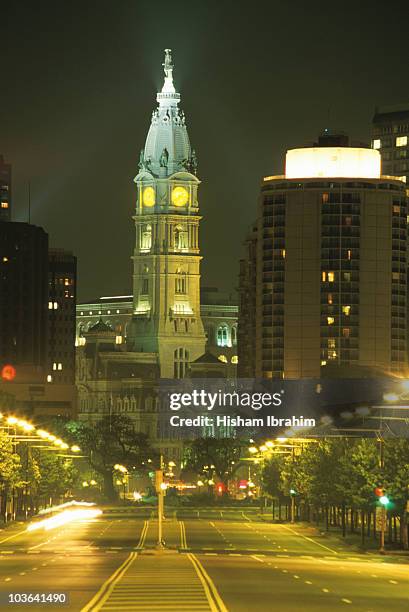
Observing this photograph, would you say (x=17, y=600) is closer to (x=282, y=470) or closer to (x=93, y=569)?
(x=93, y=569)

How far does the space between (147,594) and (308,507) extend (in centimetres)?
11738

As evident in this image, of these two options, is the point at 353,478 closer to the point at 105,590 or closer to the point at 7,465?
the point at 7,465

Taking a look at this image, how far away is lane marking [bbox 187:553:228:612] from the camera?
180 feet

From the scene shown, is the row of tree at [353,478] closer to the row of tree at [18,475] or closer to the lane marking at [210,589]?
the row of tree at [18,475]

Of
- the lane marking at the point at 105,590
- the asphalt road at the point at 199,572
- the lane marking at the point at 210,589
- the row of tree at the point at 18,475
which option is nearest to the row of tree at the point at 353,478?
the asphalt road at the point at 199,572

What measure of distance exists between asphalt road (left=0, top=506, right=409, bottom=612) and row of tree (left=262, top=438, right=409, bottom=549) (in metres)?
4.40

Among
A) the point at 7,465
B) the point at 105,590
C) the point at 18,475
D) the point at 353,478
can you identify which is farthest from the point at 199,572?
the point at 18,475

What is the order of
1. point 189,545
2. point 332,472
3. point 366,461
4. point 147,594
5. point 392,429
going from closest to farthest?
point 147,594
point 189,545
point 366,461
point 392,429
point 332,472

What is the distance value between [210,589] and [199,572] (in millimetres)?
12321

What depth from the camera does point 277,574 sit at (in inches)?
3009

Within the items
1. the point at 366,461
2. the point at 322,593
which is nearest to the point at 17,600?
the point at 322,593

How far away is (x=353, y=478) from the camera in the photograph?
124500 millimetres

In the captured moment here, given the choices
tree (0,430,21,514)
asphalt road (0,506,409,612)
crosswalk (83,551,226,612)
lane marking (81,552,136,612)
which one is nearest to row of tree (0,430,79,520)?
tree (0,430,21,514)

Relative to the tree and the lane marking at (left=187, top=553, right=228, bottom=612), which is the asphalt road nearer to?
the lane marking at (left=187, top=553, right=228, bottom=612)
